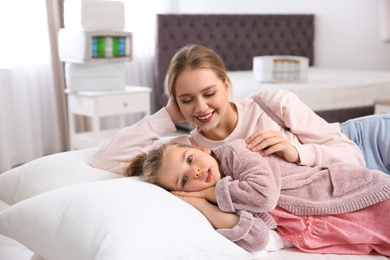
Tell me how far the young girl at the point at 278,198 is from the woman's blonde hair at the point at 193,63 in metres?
0.31

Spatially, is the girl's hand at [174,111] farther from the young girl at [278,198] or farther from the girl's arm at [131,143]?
the young girl at [278,198]

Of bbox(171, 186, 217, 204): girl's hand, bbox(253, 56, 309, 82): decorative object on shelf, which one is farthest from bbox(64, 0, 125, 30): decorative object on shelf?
bbox(171, 186, 217, 204): girl's hand

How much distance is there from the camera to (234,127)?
189 centimetres

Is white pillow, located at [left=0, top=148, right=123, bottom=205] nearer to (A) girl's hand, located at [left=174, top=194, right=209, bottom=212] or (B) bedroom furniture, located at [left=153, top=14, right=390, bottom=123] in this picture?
(A) girl's hand, located at [left=174, top=194, right=209, bottom=212]

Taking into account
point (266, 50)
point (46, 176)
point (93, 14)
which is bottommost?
point (46, 176)

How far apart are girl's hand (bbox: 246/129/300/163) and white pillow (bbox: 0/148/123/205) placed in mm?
620

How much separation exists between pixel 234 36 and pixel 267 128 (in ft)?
13.1

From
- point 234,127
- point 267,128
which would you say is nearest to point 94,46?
point 234,127

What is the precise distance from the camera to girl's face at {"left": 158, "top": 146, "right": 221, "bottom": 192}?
4.87 ft

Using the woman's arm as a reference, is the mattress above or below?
below

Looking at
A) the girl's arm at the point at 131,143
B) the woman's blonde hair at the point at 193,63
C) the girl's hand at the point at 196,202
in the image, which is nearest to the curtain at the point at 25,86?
the girl's arm at the point at 131,143

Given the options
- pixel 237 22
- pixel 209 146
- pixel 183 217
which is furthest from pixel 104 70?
pixel 183 217

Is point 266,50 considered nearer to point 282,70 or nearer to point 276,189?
point 282,70

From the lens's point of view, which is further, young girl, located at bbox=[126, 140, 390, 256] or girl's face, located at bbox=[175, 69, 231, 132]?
girl's face, located at bbox=[175, 69, 231, 132]
